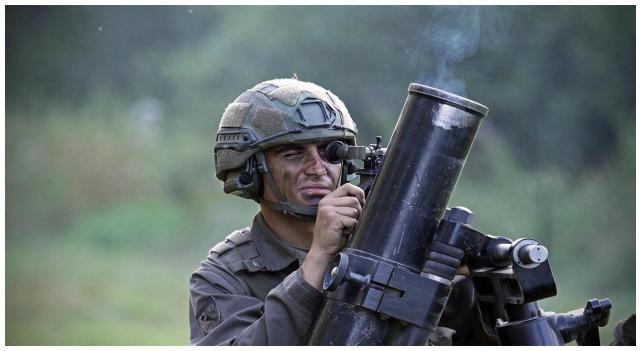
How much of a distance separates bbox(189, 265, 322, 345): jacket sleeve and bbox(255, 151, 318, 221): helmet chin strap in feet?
1.08

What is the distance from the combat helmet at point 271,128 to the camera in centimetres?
415

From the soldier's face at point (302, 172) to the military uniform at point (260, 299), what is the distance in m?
0.23

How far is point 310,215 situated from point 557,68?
6351 millimetres

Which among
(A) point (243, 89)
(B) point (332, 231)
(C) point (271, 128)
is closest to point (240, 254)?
(C) point (271, 128)

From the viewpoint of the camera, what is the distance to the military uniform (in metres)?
3.58

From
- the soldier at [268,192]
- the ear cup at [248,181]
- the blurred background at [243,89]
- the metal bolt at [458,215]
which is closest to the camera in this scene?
the metal bolt at [458,215]

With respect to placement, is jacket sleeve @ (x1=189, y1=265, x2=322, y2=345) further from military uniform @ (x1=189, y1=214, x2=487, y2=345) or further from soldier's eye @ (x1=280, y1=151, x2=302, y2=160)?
soldier's eye @ (x1=280, y1=151, x2=302, y2=160)

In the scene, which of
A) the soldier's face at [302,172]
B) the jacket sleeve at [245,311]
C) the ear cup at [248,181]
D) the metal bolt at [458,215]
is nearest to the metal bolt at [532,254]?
the metal bolt at [458,215]

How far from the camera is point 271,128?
4188 millimetres

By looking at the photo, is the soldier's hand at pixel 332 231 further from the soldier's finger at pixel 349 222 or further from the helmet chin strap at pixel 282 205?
the helmet chin strap at pixel 282 205

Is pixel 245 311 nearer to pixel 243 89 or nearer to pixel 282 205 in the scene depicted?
Answer: pixel 282 205

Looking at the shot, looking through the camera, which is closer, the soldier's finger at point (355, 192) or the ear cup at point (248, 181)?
the soldier's finger at point (355, 192)

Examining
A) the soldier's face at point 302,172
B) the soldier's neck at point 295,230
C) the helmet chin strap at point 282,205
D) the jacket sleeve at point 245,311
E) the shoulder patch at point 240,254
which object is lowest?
the jacket sleeve at point 245,311

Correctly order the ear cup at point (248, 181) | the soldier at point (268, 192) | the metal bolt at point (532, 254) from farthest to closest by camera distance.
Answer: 1. the ear cup at point (248, 181)
2. the soldier at point (268, 192)
3. the metal bolt at point (532, 254)
